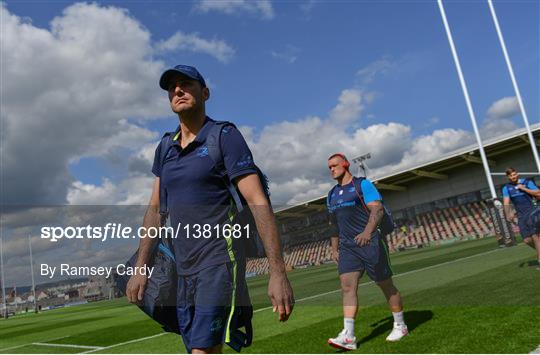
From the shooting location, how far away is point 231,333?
95.8 inches

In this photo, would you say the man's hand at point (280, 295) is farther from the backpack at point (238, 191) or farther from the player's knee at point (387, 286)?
the player's knee at point (387, 286)

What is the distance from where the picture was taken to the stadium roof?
116 feet

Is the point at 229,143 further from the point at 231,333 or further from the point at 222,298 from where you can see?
the point at 231,333

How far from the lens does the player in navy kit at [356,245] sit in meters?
5.04

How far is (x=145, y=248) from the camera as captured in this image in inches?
112

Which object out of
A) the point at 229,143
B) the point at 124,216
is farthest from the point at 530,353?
the point at 124,216

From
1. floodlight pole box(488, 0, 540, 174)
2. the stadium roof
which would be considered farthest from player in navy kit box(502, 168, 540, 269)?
the stadium roof

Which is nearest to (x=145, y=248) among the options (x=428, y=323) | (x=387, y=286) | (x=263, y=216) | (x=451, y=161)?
(x=263, y=216)

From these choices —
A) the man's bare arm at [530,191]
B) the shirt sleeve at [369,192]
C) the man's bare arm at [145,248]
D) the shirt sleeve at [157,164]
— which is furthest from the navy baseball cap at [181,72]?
the man's bare arm at [530,191]

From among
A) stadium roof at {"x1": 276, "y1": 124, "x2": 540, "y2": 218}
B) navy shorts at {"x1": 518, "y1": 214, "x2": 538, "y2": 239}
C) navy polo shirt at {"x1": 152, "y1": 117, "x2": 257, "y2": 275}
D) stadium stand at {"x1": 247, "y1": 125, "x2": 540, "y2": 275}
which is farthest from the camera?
stadium stand at {"x1": 247, "y1": 125, "x2": 540, "y2": 275}

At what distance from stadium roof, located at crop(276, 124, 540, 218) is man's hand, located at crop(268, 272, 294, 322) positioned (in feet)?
120

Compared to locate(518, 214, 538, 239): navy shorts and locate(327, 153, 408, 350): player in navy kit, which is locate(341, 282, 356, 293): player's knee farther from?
locate(518, 214, 538, 239): navy shorts

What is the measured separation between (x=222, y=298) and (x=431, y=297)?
6.26 meters

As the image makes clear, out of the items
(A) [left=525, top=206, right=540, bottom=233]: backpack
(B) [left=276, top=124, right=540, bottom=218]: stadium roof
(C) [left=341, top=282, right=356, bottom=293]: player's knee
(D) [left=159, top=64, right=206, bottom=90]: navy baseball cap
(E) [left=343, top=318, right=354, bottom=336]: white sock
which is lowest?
(E) [left=343, top=318, right=354, bottom=336]: white sock
